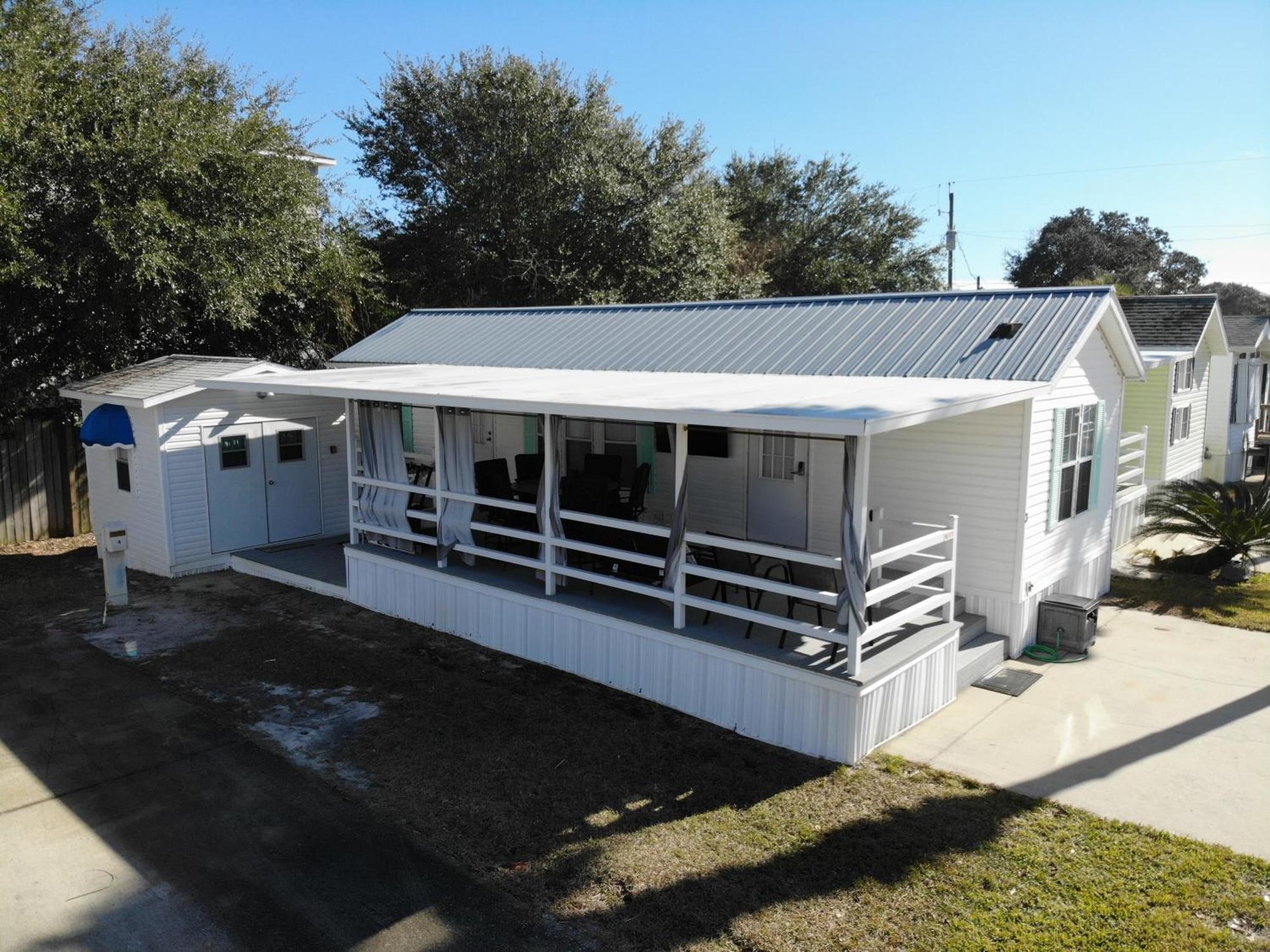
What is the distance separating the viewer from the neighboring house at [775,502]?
22.5 ft

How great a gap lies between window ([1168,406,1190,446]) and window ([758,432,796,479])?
33.4 feet

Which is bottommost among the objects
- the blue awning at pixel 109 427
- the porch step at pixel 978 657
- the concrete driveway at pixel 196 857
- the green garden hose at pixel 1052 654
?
the concrete driveway at pixel 196 857

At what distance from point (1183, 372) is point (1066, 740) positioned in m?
12.8

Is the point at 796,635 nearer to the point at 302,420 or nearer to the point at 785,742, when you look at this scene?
the point at 785,742

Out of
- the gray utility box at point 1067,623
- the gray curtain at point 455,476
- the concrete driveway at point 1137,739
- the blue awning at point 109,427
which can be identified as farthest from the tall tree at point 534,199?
the concrete driveway at point 1137,739

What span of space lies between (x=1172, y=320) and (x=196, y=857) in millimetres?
18297

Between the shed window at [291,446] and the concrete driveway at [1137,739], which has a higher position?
the shed window at [291,446]


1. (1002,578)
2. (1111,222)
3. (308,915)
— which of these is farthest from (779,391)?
(1111,222)

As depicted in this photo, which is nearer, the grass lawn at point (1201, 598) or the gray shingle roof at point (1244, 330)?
the grass lawn at point (1201, 598)

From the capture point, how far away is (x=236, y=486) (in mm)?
12289

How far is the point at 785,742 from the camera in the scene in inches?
269

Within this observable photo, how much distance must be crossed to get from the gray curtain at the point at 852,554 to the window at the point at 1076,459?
3.64 m

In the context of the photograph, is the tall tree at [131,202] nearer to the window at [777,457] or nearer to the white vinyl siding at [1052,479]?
the window at [777,457]

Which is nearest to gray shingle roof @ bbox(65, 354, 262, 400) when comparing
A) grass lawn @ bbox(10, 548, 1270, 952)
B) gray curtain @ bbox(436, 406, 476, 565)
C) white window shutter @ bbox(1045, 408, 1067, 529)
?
gray curtain @ bbox(436, 406, 476, 565)
